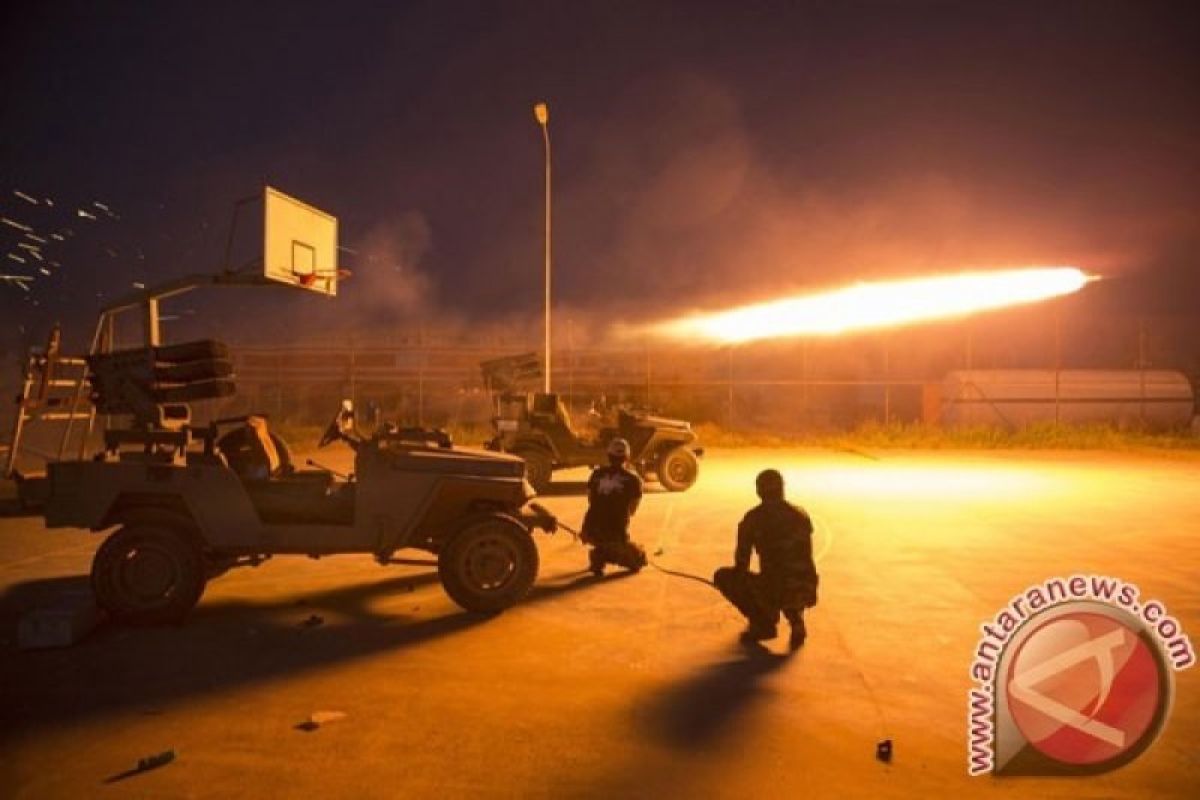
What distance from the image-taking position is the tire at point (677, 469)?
1508 cm

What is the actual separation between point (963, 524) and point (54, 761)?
1039 centimetres

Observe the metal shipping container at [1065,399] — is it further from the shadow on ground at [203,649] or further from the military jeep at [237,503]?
the military jeep at [237,503]

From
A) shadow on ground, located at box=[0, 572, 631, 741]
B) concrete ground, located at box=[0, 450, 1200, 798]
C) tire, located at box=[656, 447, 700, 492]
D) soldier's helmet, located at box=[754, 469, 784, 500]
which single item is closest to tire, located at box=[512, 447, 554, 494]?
tire, located at box=[656, 447, 700, 492]

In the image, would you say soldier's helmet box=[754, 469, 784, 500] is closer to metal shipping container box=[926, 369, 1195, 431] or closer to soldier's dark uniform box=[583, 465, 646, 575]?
soldier's dark uniform box=[583, 465, 646, 575]

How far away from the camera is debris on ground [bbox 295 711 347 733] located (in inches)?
181

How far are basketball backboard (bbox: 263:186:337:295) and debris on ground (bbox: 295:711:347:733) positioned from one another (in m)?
7.47

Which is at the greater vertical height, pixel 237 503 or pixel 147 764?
pixel 237 503

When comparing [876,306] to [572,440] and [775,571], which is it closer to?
[572,440]

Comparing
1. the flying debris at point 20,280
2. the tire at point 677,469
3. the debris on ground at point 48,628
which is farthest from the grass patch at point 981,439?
the flying debris at point 20,280

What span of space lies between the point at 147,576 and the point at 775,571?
4.86 meters

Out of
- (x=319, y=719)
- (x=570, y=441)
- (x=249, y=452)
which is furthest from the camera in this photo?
(x=570, y=441)

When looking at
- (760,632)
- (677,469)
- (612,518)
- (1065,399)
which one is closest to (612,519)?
(612,518)

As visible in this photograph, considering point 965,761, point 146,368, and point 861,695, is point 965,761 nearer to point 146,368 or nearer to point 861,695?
point 861,695

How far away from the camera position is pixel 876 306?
110ft
